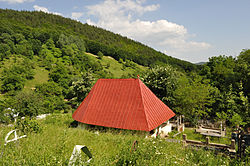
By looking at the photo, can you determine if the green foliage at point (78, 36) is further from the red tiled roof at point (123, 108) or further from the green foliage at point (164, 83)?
the red tiled roof at point (123, 108)

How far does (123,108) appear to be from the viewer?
625 inches

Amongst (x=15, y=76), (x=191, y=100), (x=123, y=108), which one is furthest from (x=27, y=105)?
(x=191, y=100)

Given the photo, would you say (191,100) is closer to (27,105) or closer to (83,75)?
(83,75)

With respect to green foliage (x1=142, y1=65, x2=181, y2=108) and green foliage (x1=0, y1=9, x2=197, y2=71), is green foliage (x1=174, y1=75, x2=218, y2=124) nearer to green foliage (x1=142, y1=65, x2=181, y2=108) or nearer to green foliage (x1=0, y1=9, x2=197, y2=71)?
green foliage (x1=142, y1=65, x2=181, y2=108)

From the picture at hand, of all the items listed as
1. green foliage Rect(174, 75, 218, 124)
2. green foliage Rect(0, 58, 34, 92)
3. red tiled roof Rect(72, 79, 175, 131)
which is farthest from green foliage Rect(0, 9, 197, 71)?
red tiled roof Rect(72, 79, 175, 131)

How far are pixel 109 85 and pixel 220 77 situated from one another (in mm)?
33385

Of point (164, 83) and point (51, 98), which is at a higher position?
point (164, 83)

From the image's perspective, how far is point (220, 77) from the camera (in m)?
41.3

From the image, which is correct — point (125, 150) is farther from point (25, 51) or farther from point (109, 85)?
point (25, 51)

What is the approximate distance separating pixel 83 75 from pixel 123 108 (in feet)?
73.6

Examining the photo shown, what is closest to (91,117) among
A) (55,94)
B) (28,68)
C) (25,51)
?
(55,94)

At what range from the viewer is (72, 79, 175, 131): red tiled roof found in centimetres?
1478

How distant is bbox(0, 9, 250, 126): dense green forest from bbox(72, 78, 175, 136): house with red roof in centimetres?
618

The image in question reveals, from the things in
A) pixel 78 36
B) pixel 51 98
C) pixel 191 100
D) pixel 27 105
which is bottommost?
pixel 27 105
